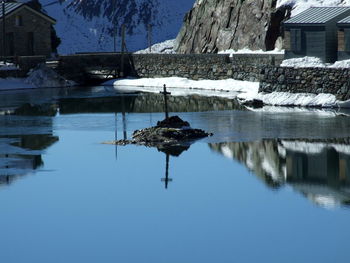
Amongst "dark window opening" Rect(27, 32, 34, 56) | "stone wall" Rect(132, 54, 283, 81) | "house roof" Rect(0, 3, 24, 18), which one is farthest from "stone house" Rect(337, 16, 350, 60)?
"dark window opening" Rect(27, 32, 34, 56)

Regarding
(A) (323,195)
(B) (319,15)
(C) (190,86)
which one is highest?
(B) (319,15)

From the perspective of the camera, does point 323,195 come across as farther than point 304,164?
No

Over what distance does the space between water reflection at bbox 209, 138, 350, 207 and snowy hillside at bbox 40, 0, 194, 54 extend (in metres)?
87.5

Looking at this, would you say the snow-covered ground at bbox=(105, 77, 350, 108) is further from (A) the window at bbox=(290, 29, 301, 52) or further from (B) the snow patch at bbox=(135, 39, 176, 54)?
(B) the snow patch at bbox=(135, 39, 176, 54)

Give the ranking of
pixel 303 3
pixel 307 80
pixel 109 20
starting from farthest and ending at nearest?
pixel 109 20 < pixel 303 3 < pixel 307 80

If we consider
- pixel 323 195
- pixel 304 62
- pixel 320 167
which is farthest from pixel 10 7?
pixel 323 195

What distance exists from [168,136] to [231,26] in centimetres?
4242

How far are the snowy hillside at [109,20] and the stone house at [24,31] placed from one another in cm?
3838

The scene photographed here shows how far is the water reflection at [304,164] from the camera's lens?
33125 millimetres

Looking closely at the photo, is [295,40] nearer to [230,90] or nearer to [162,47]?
[230,90]

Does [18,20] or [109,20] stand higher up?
[109,20]

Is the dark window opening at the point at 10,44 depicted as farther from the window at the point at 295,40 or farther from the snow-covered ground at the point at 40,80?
the window at the point at 295,40

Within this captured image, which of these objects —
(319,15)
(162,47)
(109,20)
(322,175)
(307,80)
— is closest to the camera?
(322,175)

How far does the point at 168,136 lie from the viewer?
1700 inches
